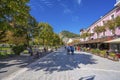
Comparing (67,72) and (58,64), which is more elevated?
(58,64)

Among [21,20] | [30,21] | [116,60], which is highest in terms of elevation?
[30,21]

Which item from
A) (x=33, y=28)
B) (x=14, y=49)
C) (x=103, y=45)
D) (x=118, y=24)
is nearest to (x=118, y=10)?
(x=118, y=24)

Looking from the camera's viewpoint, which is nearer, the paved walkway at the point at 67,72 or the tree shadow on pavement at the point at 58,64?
the paved walkway at the point at 67,72

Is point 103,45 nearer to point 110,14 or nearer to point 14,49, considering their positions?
point 110,14

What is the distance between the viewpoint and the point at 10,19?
1775 centimetres

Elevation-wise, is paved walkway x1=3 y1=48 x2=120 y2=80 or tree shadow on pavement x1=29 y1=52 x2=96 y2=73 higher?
tree shadow on pavement x1=29 y1=52 x2=96 y2=73

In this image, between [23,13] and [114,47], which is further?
[114,47]

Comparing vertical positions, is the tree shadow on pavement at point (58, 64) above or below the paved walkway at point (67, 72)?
above

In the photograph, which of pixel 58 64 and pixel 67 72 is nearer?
pixel 67 72

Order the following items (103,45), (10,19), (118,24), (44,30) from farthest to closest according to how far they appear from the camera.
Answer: (44,30)
(103,45)
(118,24)
(10,19)

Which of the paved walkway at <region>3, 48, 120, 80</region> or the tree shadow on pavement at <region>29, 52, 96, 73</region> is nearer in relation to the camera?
the paved walkway at <region>3, 48, 120, 80</region>

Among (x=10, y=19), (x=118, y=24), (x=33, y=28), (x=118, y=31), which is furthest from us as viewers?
(x=33, y=28)

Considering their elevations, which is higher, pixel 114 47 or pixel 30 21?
pixel 30 21

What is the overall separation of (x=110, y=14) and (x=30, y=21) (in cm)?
1757
